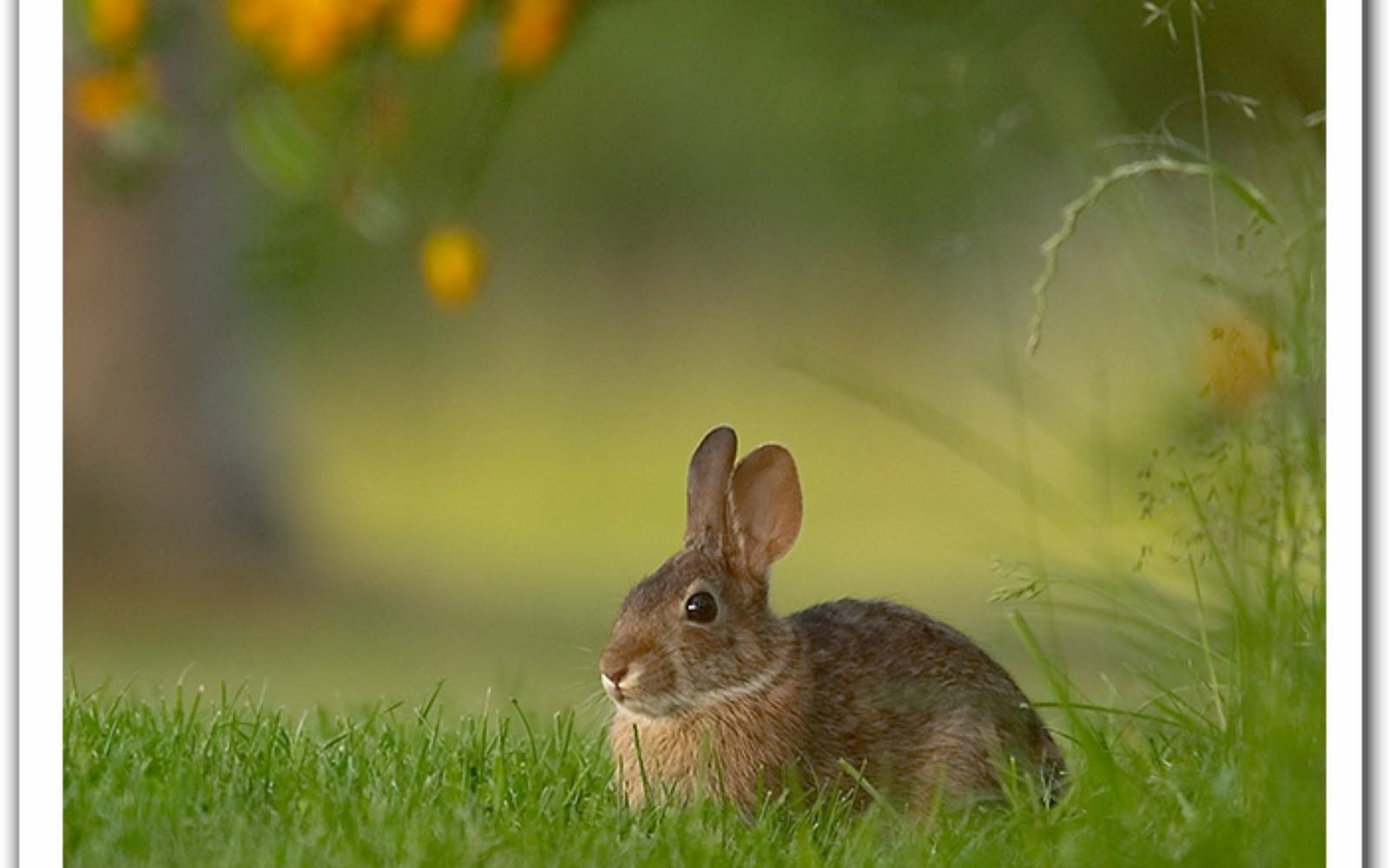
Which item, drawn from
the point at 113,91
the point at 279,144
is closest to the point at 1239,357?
the point at 279,144

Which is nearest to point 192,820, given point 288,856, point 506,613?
point 288,856

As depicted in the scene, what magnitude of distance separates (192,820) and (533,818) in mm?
515

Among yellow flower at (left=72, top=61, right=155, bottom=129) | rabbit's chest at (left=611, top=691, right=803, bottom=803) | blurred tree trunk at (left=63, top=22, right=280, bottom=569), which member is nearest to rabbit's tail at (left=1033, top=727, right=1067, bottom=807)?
rabbit's chest at (left=611, top=691, right=803, bottom=803)

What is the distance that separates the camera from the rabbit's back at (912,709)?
3211 millimetres

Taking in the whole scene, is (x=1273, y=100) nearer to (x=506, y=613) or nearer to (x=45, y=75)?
(x=506, y=613)

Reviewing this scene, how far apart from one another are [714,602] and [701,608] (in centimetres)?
2

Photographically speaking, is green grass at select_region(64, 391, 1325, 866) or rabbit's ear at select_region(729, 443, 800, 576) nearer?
green grass at select_region(64, 391, 1325, 866)

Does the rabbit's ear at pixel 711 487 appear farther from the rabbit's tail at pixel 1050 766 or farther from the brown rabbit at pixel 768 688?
the rabbit's tail at pixel 1050 766

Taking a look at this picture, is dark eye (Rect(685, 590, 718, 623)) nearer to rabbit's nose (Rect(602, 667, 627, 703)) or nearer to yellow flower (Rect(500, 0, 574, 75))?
rabbit's nose (Rect(602, 667, 627, 703))

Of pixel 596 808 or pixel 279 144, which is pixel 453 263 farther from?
pixel 596 808

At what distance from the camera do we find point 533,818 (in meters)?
3.12

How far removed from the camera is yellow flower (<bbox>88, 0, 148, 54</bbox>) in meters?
3.76

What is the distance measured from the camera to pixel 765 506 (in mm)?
3316

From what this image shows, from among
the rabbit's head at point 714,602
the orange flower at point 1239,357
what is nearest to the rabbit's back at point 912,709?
the rabbit's head at point 714,602
